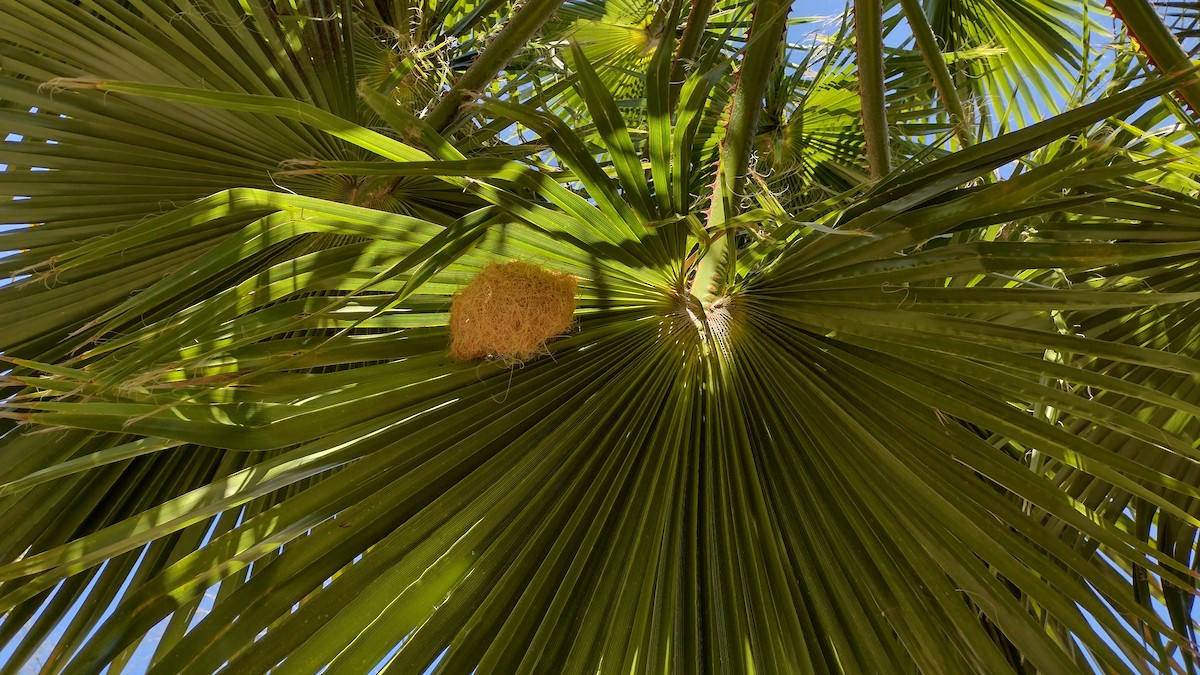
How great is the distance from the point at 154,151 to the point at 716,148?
4.11ft

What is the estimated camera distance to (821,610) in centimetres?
88

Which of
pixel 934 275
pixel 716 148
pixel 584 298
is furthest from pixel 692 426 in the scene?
pixel 716 148

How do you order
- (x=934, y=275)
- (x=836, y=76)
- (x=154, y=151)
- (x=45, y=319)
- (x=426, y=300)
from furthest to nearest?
(x=836, y=76), (x=154, y=151), (x=45, y=319), (x=426, y=300), (x=934, y=275)

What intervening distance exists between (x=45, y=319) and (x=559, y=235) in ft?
2.48

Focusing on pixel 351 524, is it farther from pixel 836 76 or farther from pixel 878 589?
pixel 836 76

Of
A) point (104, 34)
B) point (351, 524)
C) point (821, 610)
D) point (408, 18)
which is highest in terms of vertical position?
point (408, 18)

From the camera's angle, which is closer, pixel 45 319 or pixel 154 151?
pixel 45 319

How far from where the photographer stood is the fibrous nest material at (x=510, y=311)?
869 millimetres

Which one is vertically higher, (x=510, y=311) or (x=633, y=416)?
(x=510, y=311)

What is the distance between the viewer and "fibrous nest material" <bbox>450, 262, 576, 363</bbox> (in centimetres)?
87

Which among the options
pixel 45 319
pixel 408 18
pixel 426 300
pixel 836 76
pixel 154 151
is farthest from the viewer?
pixel 836 76

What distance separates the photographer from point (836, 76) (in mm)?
2021

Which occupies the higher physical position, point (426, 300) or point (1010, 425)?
point (426, 300)

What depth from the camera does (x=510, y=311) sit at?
2.84 feet
